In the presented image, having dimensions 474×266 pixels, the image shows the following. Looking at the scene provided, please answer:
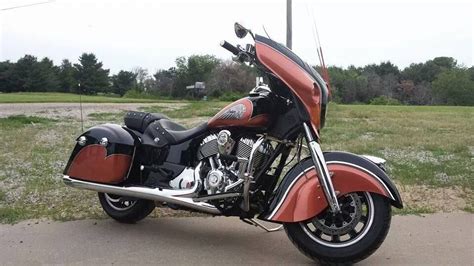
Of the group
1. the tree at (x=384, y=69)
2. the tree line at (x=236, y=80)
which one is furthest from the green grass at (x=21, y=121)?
the tree at (x=384, y=69)

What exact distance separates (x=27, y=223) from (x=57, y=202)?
A: 0.71 meters

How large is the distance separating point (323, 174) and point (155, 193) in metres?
1.50

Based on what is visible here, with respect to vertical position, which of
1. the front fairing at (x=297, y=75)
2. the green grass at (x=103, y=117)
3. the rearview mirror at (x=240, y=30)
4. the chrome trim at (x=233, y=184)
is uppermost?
the rearview mirror at (x=240, y=30)

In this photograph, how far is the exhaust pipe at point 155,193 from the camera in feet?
14.5

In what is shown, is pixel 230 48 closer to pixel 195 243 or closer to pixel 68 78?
pixel 195 243

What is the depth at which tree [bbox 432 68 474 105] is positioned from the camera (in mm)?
60812

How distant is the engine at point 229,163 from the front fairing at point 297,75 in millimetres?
486

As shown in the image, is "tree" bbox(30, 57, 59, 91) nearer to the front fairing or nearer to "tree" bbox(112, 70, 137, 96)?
"tree" bbox(112, 70, 137, 96)

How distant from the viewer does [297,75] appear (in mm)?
4109

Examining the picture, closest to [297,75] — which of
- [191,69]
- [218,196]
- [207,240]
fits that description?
[218,196]

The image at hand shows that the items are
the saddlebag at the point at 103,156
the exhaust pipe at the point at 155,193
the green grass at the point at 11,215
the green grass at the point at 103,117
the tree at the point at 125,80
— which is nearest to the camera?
the exhaust pipe at the point at 155,193

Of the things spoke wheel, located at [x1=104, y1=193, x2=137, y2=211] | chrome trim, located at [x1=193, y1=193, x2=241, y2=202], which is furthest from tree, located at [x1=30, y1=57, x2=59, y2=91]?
chrome trim, located at [x1=193, y1=193, x2=241, y2=202]

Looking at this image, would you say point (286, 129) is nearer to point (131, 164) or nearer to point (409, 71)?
point (131, 164)

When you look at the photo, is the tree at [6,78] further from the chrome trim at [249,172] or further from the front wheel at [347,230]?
the front wheel at [347,230]
